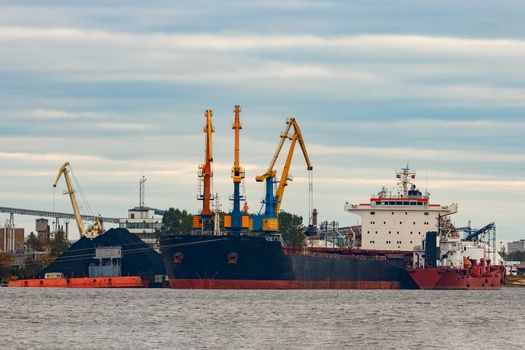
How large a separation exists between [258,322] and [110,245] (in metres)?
88.5

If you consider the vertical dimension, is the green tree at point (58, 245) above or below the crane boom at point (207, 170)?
below

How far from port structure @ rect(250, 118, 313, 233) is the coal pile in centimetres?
2421

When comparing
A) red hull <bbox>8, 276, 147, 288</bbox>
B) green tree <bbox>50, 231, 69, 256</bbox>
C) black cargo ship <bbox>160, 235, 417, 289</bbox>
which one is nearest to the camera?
black cargo ship <bbox>160, 235, 417, 289</bbox>

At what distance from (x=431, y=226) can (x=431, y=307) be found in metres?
47.4

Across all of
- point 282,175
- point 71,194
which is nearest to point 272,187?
point 282,175

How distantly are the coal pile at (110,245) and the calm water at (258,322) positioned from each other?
148ft

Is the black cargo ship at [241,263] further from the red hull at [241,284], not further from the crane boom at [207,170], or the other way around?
the crane boom at [207,170]

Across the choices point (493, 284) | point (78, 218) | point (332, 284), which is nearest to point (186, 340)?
point (332, 284)

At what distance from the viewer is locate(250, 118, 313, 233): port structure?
145m

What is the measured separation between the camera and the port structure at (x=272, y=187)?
14512cm

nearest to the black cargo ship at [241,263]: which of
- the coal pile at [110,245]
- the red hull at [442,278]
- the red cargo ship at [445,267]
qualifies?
the red cargo ship at [445,267]

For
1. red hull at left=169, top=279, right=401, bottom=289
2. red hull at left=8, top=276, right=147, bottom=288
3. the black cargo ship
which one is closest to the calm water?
the black cargo ship

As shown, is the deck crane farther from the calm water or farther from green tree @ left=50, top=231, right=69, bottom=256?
the calm water

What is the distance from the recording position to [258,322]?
88750mm
